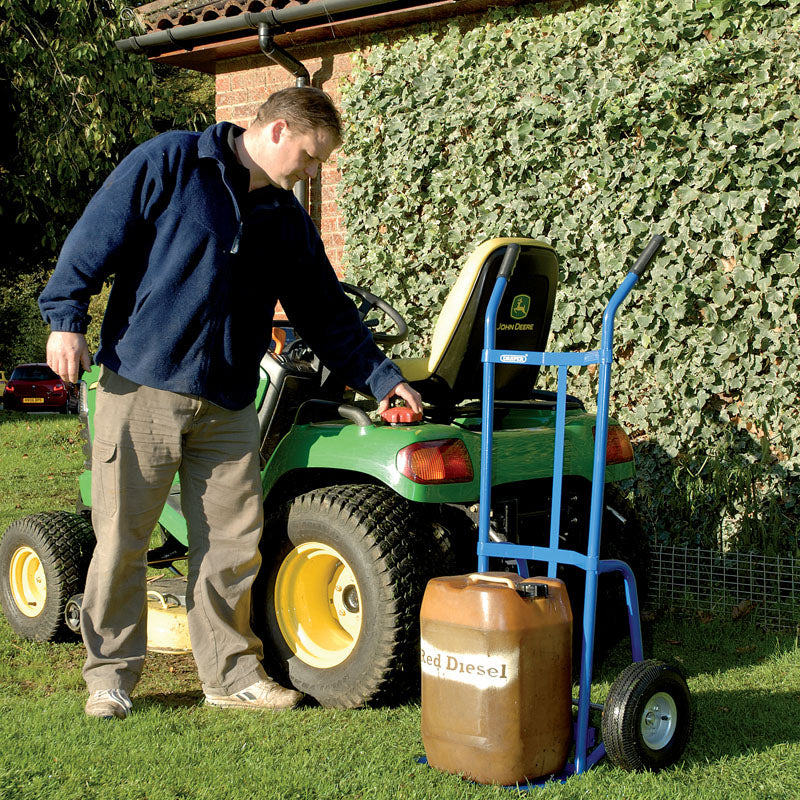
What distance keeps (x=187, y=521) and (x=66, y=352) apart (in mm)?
823

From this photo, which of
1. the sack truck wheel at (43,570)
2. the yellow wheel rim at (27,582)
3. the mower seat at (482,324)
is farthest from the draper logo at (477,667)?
the yellow wheel rim at (27,582)

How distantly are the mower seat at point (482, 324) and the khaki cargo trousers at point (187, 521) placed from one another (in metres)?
0.77

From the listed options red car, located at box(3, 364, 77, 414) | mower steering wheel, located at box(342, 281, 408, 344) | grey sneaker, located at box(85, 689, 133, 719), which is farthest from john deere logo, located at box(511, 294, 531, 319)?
red car, located at box(3, 364, 77, 414)

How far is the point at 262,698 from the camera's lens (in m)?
3.57

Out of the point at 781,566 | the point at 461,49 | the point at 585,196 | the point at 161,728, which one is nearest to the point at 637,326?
the point at 585,196

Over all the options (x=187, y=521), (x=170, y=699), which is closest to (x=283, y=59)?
(x=187, y=521)

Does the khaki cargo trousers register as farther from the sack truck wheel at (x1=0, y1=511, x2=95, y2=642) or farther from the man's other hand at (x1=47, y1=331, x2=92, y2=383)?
the sack truck wheel at (x1=0, y1=511, x2=95, y2=642)

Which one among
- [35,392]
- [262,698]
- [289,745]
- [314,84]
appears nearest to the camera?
[289,745]

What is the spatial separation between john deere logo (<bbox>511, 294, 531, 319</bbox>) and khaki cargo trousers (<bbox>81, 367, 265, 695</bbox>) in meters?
1.08

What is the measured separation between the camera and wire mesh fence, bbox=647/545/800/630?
16.3ft

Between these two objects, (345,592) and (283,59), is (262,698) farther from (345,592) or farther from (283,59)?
(283,59)

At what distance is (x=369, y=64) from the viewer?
6977mm

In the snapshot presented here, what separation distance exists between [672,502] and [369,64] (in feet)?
11.9

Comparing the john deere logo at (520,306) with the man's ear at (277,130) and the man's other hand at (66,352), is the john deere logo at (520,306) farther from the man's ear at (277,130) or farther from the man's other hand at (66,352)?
the man's other hand at (66,352)
